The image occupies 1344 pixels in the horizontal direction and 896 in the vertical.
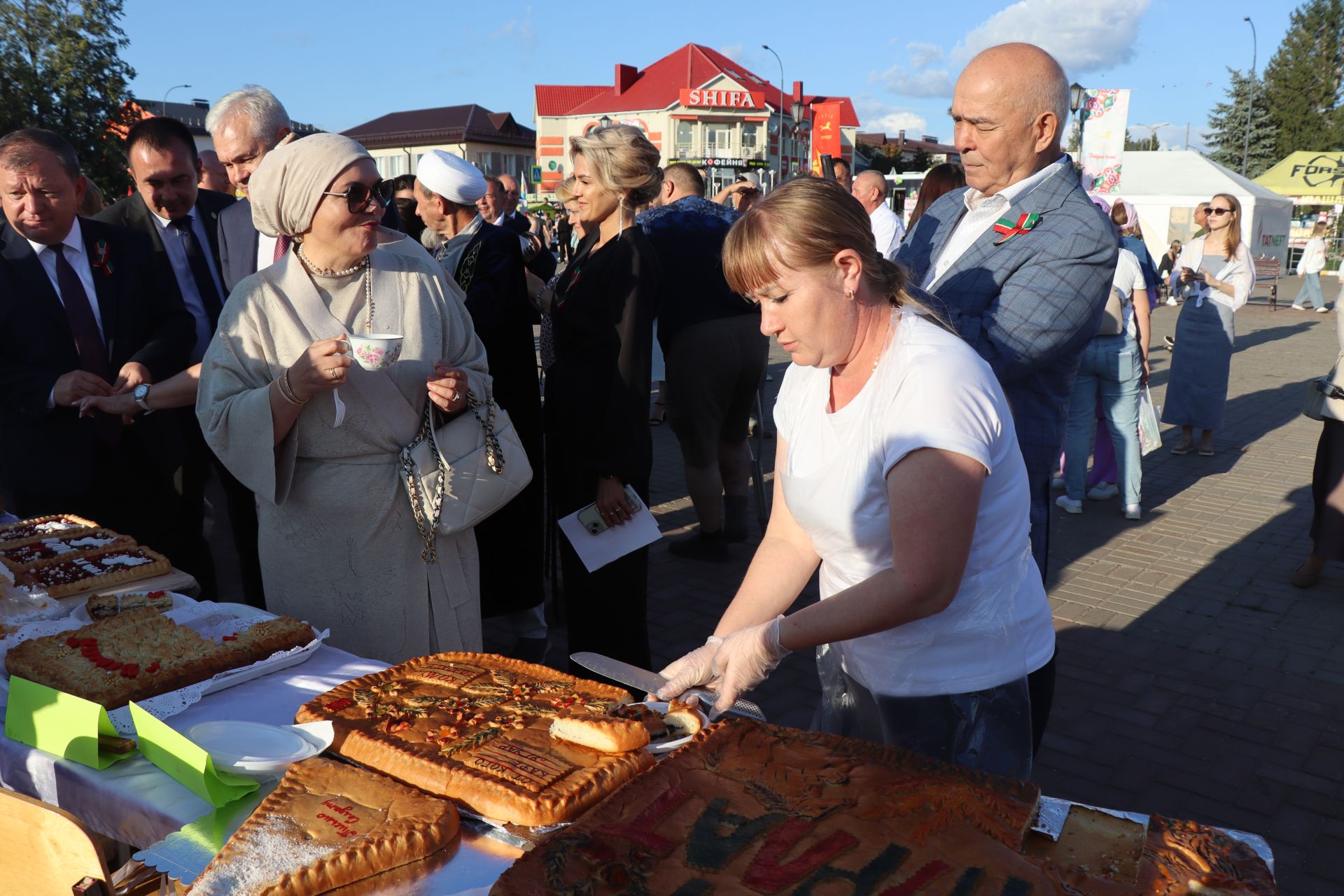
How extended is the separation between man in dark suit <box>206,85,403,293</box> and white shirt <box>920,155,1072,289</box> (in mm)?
2306

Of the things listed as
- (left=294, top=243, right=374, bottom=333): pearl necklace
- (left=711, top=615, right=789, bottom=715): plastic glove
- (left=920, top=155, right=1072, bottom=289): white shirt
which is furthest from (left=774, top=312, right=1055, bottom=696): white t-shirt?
(left=294, top=243, right=374, bottom=333): pearl necklace

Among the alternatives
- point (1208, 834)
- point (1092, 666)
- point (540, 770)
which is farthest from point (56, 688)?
point (1092, 666)

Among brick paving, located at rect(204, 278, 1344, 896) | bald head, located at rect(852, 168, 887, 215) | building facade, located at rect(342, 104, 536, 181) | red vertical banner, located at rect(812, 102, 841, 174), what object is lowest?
brick paving, located at rect(204, 278, 1344, 896)

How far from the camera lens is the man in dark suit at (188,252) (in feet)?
13.9

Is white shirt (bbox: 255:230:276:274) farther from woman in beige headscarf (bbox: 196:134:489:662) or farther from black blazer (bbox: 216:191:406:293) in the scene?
woman in beige headscarf (bbox: 196:134:489:662)

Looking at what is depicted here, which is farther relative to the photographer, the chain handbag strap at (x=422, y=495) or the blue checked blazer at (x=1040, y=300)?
the chain handbag strap at (x=422, y=495)

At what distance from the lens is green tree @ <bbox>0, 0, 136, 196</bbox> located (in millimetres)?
22828

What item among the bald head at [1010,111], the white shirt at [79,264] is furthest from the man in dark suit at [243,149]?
the bald head at [1010,111]

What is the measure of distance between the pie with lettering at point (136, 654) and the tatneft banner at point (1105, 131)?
21745 millimetres

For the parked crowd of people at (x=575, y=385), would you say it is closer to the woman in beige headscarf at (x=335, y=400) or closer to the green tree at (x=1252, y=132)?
the woman in beige headscarf at (x=335, y=400)

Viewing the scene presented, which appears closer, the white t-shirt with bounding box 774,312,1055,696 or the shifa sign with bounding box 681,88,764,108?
the white t-shirt with bounding box 774,312,1055,696

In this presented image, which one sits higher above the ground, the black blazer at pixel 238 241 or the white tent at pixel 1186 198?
the white tent at pixel 1186 198

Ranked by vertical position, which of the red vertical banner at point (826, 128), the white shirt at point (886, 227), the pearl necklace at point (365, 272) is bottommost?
the pearl necklace at point (365, 272)

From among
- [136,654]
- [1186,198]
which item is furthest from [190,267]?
[1186,198]
